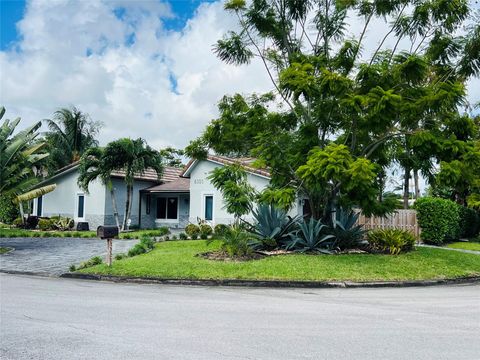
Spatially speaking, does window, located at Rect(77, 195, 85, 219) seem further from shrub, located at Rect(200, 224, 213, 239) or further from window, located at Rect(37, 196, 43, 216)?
shrub, located at Rect(200, 224, 213, 239)

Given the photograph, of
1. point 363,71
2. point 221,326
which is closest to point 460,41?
point 363,71

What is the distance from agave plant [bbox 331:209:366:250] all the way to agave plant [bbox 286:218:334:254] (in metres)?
0.37

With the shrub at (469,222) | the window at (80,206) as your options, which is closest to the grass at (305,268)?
the shrub at (469,222)

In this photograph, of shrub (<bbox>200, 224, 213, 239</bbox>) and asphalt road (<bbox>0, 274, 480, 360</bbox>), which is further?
shrub (<bbox>200, 224, 213, 239</bbox>)

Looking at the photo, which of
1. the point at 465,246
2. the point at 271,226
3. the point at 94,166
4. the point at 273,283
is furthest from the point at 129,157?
the point at 465,246

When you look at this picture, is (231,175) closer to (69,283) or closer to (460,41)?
(69,283)

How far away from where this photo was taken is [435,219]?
2267cm

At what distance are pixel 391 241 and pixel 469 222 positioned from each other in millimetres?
13623

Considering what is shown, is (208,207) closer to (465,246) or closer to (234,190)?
(234,190)

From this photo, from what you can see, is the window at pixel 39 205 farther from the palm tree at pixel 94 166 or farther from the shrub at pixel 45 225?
the palm tree at pixel 94 166

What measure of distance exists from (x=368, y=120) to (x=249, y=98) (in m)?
5.19

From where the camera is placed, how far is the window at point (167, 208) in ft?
110

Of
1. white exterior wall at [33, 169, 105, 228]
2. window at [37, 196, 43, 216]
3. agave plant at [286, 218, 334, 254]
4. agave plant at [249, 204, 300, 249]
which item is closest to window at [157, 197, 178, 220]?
white exterior wall at [33, 169, 105, 228]

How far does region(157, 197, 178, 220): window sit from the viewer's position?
→ 3347 cm
